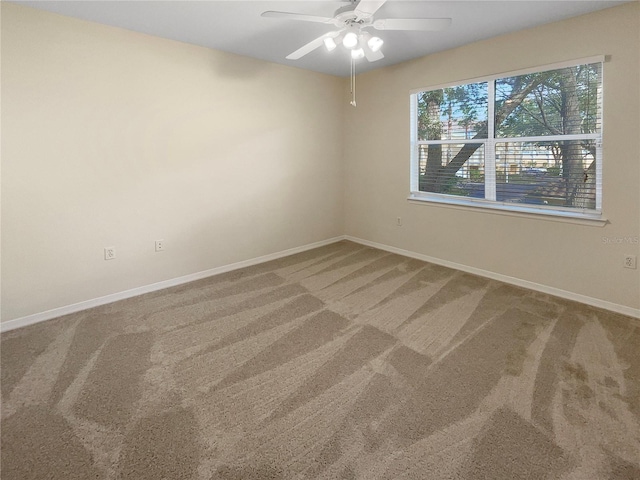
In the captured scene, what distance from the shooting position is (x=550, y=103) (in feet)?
10.6

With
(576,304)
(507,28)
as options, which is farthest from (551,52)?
(576,304)

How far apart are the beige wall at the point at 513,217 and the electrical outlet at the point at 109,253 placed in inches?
127

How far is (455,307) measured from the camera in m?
3.09

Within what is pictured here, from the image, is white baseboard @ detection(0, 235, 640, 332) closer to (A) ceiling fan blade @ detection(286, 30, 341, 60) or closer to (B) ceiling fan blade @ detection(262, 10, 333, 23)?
(A) ceiling fan blade @ detection(286, 30, 341, 60)

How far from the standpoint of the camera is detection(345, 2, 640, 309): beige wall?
111 inches

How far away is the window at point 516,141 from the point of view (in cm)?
308

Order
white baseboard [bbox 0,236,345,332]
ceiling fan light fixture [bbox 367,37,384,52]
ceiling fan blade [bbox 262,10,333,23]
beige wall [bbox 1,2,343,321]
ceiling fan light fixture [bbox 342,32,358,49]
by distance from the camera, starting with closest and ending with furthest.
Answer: ceiling fan blade [bbox 262,10,333,23]
ceiling fan light fixture [bbox 342,32,358,49]
ceiling fan light fixture [bbox 367,37,384,52]
beige wall [bbox 1,2,343,321]
white baseboard [bbox 0,236,345,332]

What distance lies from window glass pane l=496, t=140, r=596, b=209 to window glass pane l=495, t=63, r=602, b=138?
125mm

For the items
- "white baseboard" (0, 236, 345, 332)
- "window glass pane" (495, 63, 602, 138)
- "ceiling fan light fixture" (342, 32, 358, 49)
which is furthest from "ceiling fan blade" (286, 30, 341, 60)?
"white baseboard" (0, 236, 345, 332)

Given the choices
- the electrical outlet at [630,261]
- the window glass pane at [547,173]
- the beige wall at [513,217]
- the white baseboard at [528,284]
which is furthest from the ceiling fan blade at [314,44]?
the electrical outlet at [630,261]

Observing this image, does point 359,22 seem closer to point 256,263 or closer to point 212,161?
point 212,161

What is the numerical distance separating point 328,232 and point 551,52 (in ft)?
10.8

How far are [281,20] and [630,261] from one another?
3539 millimetres

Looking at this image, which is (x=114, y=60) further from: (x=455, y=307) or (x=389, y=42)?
(x=455, y=307)
